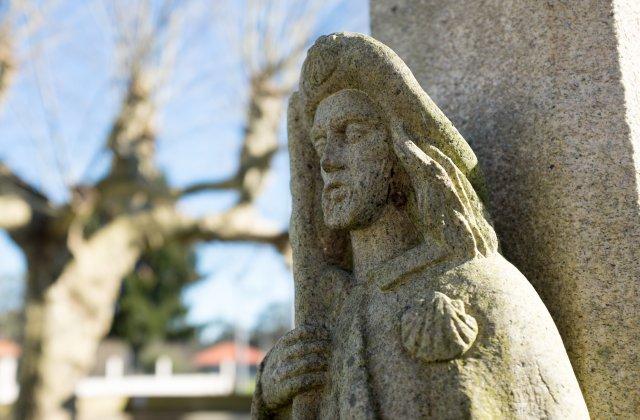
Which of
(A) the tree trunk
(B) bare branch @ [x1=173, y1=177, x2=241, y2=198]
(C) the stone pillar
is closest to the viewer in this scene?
(C) the stone pillar

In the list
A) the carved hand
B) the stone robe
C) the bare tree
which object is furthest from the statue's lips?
the bare tree

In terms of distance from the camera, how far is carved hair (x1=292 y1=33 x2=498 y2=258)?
1.81 meters

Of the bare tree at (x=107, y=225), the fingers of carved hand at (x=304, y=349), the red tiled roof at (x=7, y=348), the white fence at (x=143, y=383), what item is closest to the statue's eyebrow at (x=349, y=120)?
the fingers of carved hand at (x=304, y=349)

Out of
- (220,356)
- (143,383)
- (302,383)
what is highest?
(220,356)

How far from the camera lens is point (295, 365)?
1.86m

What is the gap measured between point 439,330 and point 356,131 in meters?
0.71

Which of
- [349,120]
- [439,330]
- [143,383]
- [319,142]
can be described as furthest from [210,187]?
[143,383]

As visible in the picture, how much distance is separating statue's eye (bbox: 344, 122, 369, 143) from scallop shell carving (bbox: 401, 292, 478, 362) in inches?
23.6

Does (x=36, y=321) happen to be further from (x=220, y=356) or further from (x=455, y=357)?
(x=220, y=356)

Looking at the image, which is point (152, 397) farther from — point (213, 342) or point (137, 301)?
point (213, 342)

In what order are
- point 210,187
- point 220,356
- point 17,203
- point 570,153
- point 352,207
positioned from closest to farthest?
point 352,207, point 570,153, point 17,203, point 210,187, point 220,356

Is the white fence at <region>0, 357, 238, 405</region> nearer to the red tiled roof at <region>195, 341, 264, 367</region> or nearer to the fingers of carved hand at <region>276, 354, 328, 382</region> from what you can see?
the red tiled roof at <region>195, 341, 264, 367</region>

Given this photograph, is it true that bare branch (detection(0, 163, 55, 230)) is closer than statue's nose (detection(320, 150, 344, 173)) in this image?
No

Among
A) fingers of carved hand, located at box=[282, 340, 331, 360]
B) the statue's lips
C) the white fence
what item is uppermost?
the white fence
